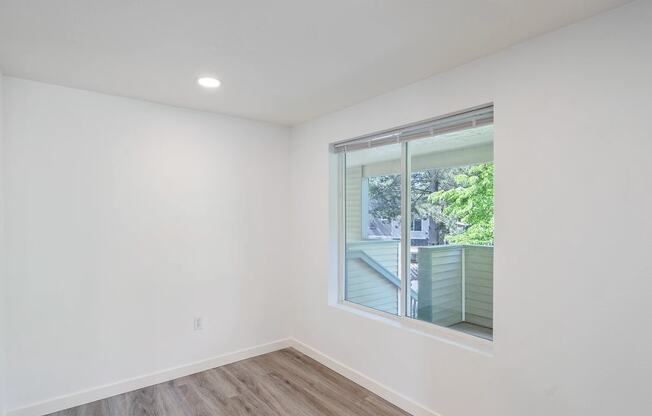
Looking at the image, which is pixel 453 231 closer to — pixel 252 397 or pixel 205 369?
pixel 252 397

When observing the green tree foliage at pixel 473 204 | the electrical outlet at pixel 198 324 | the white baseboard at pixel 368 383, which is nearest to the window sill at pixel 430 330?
the white baseboard at pixel 368 383

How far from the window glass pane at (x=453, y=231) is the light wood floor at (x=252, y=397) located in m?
0.81

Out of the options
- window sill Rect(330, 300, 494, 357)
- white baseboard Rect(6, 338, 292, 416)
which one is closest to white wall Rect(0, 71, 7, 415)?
white baseboard Rect(6, 338, 292, 416)

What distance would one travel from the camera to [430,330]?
2.57 meters

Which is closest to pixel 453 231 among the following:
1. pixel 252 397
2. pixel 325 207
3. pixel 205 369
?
pixel 325 207

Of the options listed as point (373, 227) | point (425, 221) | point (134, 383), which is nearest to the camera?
point (425, 221)

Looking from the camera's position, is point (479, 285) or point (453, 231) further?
point (453, 231)

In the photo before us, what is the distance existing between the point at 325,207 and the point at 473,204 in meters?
1.43

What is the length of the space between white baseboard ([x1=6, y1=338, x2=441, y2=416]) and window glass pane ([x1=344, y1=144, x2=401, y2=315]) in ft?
1.94

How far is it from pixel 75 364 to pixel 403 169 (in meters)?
2.87

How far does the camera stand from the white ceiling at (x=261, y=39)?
164 centimetres

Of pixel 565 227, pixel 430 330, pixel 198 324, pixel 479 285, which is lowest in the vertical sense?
pixel 198 324

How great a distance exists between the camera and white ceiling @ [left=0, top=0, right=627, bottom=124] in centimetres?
164

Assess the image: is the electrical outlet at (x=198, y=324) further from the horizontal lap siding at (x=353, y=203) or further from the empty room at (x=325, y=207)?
the horizontal lap siding at (x=353, y=203)
